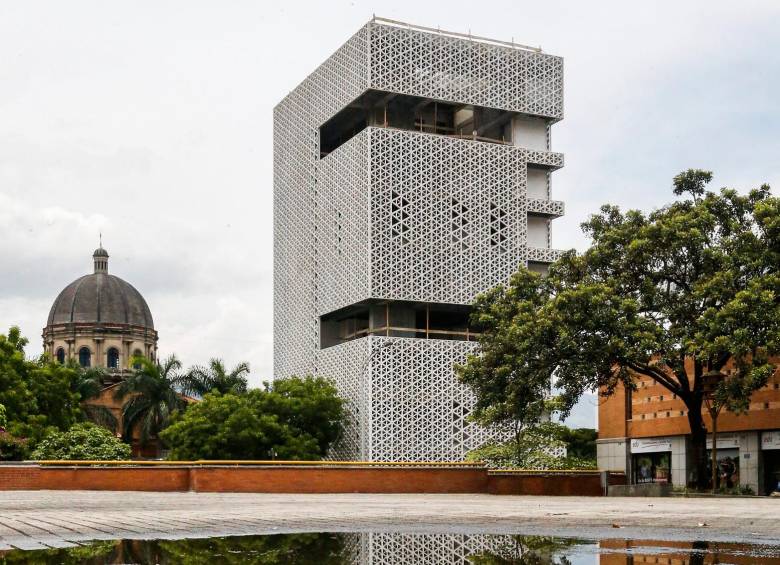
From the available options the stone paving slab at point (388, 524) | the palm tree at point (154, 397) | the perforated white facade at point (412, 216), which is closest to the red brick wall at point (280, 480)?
the stone paving slab at point (388, 524)

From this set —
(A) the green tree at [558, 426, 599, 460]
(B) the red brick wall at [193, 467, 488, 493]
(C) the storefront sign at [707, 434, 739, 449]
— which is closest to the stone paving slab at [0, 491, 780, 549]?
(B) the red brick wall at [193, 467, 488, 493]

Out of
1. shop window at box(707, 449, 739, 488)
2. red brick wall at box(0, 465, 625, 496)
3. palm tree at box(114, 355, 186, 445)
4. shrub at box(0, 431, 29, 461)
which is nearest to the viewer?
red brick wall at box(0, 465, 625, 496)

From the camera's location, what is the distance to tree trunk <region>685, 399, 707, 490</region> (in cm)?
3216

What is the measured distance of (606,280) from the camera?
106ft

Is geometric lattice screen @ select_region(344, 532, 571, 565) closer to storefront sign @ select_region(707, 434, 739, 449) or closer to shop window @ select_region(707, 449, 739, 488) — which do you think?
storefront sign @ select_region(707, 434, 739, 449)

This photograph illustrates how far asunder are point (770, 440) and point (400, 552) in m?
31.6

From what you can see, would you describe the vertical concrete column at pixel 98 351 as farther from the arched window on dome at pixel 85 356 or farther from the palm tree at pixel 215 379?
the palm tree at pixel 215 379

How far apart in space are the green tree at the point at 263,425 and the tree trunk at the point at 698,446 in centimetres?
1725

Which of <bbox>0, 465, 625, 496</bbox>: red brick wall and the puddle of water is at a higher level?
the puddle of water

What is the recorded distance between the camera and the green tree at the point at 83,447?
123 feet

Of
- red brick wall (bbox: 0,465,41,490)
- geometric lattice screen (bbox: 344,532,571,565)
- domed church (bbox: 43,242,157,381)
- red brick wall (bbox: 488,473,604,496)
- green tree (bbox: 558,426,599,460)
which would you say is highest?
domed church (bbox: 43,242,157,381)

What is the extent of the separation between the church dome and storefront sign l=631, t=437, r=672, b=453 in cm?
5024

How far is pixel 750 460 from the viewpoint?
38.7 meters

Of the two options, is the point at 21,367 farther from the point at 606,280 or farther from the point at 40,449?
the point at 606,280
